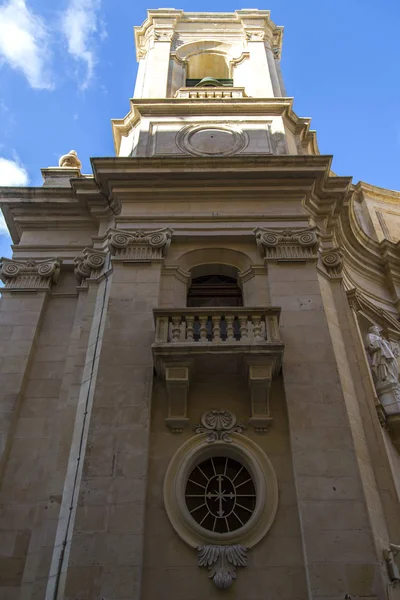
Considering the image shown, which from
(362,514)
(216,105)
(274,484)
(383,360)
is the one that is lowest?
(362,514)

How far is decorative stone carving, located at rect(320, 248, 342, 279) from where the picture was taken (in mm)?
15469

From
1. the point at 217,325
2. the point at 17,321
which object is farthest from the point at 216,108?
the point at 217,325

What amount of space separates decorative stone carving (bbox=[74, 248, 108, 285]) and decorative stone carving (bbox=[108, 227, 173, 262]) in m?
0.67

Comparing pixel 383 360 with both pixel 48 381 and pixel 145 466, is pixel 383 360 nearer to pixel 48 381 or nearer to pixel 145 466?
pixel 145 466

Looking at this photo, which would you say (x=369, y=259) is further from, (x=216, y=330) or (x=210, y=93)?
(x=216, y=330)

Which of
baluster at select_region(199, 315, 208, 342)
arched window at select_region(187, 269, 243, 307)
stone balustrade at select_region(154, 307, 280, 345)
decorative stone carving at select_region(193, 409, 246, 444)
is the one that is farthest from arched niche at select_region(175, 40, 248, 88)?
decorative stone carving at select_region(193, 409, 246, 444)

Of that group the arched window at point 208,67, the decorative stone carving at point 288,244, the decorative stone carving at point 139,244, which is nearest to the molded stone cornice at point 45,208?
the decorative stone carving at point 139,244

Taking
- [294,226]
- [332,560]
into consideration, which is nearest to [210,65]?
[294,226]

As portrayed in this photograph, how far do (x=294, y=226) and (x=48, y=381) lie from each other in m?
7.80

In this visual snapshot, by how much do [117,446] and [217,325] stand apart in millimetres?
3374

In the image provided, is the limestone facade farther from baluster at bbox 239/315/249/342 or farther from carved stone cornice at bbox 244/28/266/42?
carved stone cornice at bbox 244/28/266/42

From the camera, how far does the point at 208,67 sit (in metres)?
27.3

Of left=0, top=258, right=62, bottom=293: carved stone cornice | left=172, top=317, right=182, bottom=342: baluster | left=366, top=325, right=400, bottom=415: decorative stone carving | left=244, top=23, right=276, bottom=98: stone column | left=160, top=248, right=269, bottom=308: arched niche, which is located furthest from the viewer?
left=244, top=23, right=276, bottom=98: stone column

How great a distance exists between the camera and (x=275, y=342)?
12055 mm
